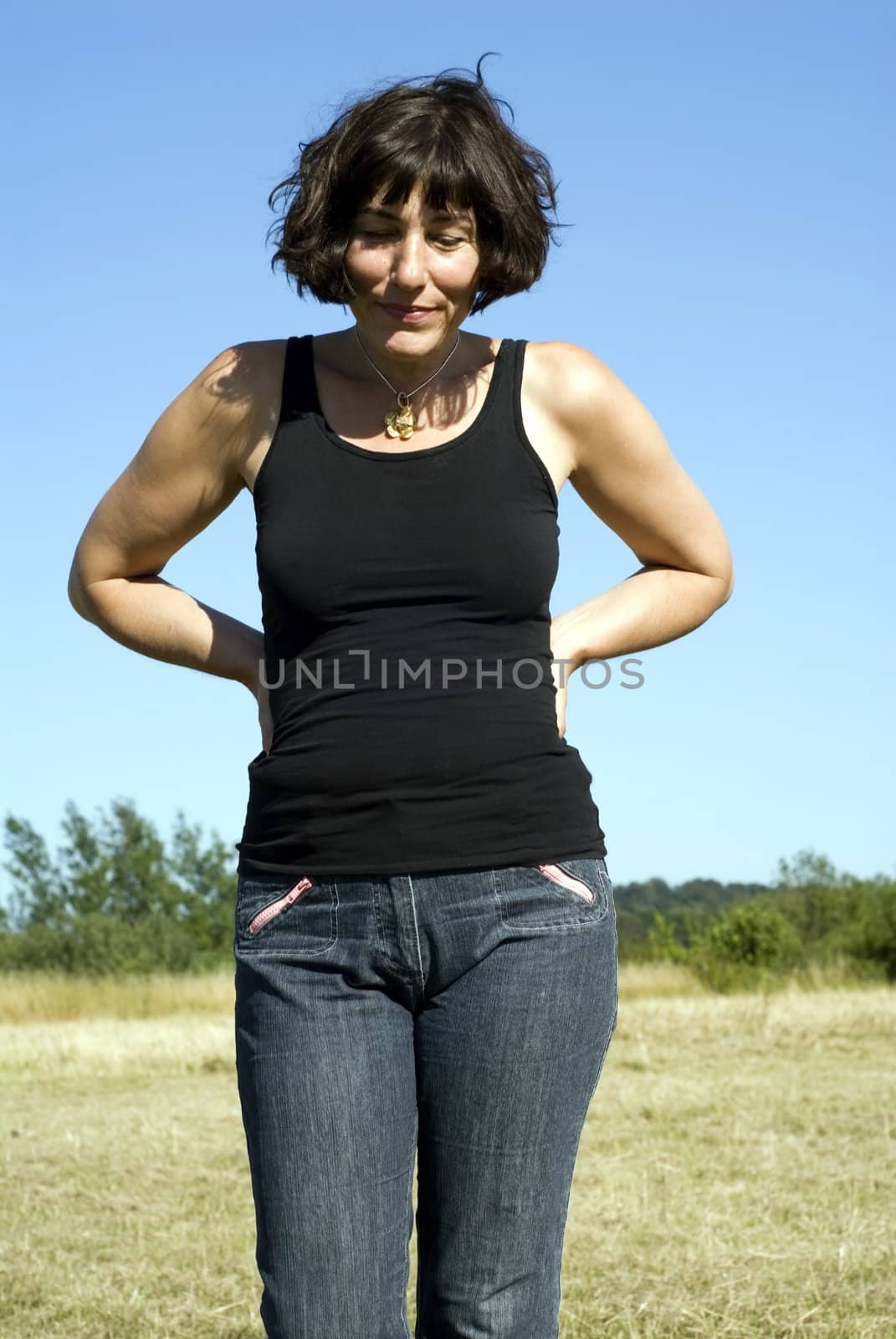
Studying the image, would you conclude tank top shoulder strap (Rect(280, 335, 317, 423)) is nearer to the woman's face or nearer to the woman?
the woman

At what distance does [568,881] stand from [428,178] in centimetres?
100

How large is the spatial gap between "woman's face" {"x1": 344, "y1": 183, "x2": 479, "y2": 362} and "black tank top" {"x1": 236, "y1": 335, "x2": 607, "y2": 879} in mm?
147

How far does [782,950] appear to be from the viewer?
91.2ft

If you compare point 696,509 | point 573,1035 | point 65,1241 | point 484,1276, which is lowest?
point 65,1241

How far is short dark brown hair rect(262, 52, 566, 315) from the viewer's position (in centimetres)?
201

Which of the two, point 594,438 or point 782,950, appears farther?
point 782,950

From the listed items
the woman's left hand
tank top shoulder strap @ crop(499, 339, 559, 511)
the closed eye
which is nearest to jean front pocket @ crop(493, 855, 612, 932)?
the woman's left hand

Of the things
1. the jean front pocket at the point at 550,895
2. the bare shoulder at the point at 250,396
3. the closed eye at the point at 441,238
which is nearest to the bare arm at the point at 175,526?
the bare shoulder at the point at 250,396

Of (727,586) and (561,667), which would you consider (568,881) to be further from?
(727,586)

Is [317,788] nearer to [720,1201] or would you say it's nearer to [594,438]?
[594,438]

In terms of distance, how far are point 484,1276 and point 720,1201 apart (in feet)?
13.6

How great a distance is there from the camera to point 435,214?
2.03 meters

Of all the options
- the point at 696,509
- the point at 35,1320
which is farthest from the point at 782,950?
the point at 696,509

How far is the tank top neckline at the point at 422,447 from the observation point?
2.04m
